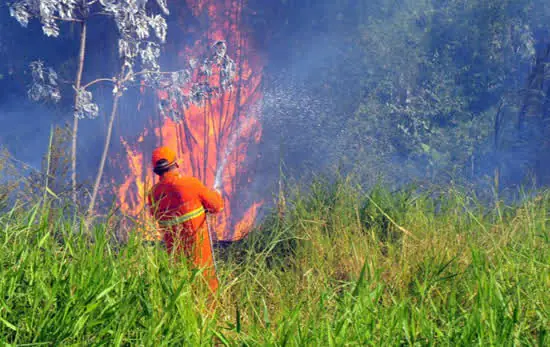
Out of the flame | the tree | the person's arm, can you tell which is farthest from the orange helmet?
the flame

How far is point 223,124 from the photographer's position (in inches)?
550

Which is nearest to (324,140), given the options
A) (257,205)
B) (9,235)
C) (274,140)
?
(274,140)

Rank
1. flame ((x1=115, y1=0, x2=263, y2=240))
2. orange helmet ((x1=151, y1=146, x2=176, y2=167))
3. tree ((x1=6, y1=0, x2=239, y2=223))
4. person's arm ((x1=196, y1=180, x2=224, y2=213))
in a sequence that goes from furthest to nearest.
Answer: flame ((x1=115, y1=0, x2=263, y2=240)) < tree ((x1=6, y1=0, x2=239, y2=223)) < orange helmet ((x1=151, y1=146, x2=176, y2=167)) < person's arm ((x1=196, y1=180, x2=224, y2=213))

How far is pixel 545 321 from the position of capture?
238 centimetres

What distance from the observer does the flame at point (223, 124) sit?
13.3 metres

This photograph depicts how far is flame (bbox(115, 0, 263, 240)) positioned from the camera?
43.6 feet

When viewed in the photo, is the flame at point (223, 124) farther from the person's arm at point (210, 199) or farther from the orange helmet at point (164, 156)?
the person's arm at point (210, 199)

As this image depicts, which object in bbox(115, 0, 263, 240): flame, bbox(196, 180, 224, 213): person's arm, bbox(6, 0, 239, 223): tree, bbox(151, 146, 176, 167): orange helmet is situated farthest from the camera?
bbox(115, 0, 263, 240): flame

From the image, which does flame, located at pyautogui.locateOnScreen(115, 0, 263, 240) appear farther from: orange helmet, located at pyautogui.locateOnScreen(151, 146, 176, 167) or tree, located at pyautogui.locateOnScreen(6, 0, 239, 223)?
orange helmet, located at pyautogui.locateOnScreen(151, 146, 176, 167)

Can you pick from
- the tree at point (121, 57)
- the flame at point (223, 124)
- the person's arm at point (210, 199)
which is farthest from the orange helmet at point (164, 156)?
the flame at point (223, 124)

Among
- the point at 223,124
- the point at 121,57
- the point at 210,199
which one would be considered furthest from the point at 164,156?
the point at 223,124

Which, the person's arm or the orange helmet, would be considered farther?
the orange helmet

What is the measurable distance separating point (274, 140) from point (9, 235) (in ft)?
35.9

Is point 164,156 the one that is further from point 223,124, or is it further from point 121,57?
point 223,124
